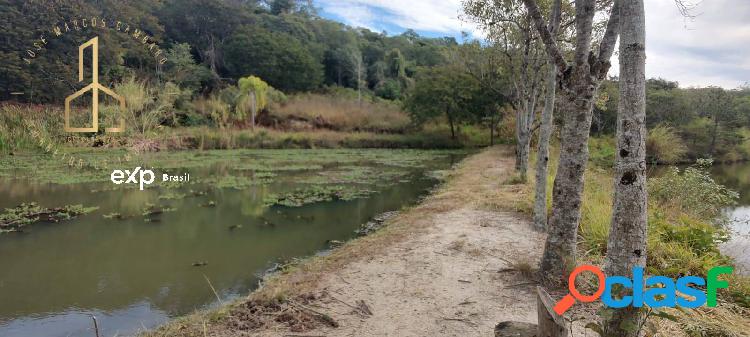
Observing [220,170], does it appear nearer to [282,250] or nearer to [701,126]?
[282,250]

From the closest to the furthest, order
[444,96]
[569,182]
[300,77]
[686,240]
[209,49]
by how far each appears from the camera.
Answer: [569,182] → [686,240] → [444,96] → [209,49] → [300,77]

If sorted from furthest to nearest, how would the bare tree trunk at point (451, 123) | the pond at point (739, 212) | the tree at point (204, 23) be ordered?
the tree at point (204, 23)
the bare tree trunk at point (451, 123)
the pond at point (739, 212)

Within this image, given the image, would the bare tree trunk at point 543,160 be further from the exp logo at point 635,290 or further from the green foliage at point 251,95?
the green foliage at point 251,95

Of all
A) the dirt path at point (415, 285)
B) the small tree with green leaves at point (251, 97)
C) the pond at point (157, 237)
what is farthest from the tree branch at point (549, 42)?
the small tree with green leaves at point (251, 97)

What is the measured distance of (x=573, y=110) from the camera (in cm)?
384

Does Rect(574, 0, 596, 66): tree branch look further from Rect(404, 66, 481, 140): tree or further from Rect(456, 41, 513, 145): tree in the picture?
Rect(404, 66, 481, 140): tree

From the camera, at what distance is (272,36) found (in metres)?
35.8

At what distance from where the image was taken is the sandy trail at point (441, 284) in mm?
3717

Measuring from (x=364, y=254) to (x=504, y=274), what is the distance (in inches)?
75.9

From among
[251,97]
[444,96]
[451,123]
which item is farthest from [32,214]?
[451,123]

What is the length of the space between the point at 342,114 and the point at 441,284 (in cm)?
2624

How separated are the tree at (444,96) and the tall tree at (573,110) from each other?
22.8m

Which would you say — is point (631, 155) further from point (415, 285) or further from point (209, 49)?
point (209, 49)

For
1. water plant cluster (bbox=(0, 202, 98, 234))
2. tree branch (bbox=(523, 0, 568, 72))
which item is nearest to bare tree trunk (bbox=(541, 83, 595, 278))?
tree branch (bbox=(523, 0, 568, 72))
